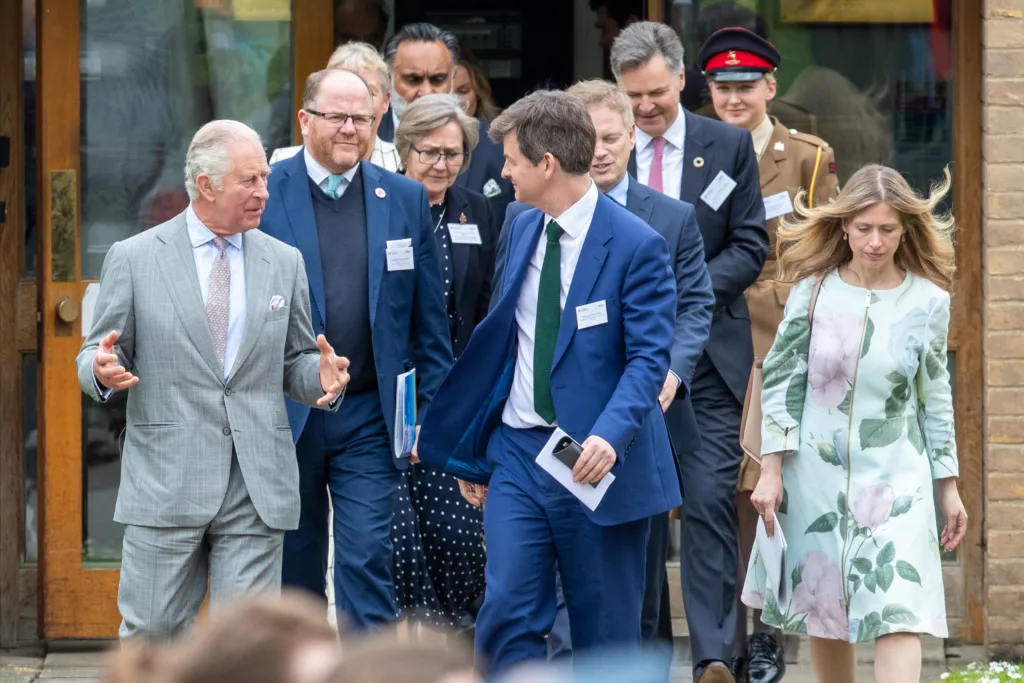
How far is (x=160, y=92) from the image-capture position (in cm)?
771

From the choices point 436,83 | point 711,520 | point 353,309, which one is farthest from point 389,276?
point 711,520

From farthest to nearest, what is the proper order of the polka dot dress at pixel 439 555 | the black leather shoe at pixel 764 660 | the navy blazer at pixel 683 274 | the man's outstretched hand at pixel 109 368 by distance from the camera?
the black leather shoe at pixel 764 660, the polka dot dress at pixel 439 555, the navy blazer at pixel 683 274, the man's outstretched hand at pixel 109 368

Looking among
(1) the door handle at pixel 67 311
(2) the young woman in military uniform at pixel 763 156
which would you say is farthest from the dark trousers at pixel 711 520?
(1) the door handle at pixel 67 311

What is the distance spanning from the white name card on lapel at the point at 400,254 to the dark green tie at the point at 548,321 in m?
0.88

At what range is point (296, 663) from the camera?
182 centimetres

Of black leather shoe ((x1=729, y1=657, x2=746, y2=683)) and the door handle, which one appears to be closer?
black leather shoe ((x1=729, y1=657, x2=746, y2=683))

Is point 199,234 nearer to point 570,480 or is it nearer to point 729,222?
point 570,480

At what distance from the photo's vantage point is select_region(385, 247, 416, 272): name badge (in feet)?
20.2

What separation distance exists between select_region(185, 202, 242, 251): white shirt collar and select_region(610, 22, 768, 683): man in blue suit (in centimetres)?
184

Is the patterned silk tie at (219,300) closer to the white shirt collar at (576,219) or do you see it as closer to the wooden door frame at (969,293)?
the white shirt collar at (576,219)

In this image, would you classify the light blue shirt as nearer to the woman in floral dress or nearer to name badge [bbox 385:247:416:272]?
name badge [bbox 385:247:416:272]

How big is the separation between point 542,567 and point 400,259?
4.39ft

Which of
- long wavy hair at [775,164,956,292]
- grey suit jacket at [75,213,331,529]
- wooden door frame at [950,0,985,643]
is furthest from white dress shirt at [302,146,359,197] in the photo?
wooden door frame at [950,0,985,643]

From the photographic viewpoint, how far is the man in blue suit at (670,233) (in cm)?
624
